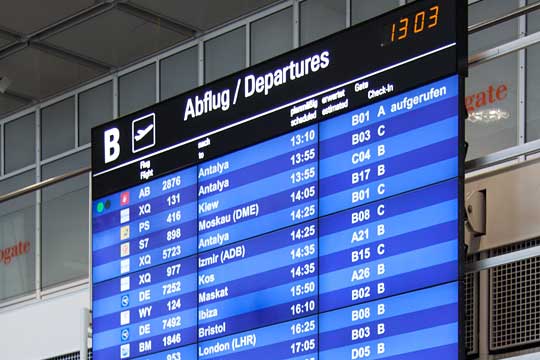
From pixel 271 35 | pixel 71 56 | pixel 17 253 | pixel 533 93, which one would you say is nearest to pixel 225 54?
pixel 271 35

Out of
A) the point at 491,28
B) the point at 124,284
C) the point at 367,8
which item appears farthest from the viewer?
the point at 367,8

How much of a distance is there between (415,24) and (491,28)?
524cm

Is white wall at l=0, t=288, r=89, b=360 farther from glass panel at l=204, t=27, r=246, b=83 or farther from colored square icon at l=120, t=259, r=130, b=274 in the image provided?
glass panel at l=204, t=27, r=246, b=83

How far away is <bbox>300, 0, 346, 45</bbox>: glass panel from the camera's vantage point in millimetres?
13836

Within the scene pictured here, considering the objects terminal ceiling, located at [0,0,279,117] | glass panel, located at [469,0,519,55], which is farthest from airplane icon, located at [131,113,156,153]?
terminal ceiling, located at [0,0,279,117]

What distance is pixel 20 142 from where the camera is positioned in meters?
17.7

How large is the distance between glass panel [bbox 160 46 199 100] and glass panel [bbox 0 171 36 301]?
4.26 metres

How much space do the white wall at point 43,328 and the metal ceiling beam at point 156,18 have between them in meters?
5.09

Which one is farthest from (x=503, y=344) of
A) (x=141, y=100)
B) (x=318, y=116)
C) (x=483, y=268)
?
(x=141, y=100)

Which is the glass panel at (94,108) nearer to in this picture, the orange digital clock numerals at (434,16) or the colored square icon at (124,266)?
the colored square icon at (124,266)

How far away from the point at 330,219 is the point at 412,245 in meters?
0.55

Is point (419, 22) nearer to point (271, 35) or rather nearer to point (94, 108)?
point (271, 35)

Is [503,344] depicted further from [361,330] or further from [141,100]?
[141,100]

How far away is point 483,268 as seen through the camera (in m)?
6.27
